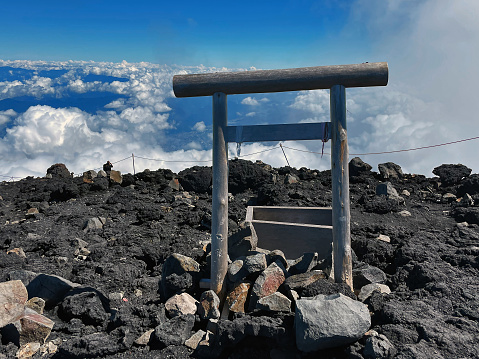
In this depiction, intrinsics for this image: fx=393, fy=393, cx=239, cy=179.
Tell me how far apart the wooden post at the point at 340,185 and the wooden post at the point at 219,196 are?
1.34 metres

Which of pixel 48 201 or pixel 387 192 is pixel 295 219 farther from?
pixel 48 201

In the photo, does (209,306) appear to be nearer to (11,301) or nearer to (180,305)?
(180,305)

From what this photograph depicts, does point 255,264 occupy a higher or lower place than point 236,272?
higher

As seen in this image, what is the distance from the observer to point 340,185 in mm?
4805

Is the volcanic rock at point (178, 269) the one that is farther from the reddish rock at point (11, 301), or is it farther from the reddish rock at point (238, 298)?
the reddish rock at point (11, 301)

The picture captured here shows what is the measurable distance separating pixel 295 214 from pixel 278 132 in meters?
3.08

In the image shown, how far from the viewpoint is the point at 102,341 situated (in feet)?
13.5

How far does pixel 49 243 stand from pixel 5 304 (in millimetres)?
3194

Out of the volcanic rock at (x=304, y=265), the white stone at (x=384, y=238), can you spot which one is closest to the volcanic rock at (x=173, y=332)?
the volcanic rock at (x=304, y=265)

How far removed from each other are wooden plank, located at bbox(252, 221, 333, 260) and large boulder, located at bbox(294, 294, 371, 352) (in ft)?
8.65

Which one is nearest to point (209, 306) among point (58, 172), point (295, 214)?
point (295, 214)

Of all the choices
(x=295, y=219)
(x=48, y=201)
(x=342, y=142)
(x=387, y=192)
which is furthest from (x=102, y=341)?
(x=48, y=201)

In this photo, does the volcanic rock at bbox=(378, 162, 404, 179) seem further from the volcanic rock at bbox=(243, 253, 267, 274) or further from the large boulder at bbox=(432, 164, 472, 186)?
the volcanic rock at bbox=(243, 253, 267, 274)

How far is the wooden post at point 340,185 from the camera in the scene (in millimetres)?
4738
